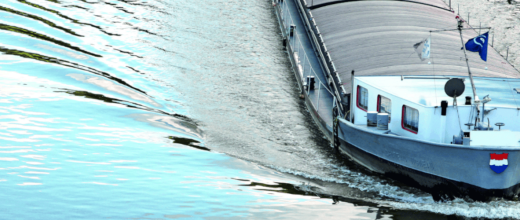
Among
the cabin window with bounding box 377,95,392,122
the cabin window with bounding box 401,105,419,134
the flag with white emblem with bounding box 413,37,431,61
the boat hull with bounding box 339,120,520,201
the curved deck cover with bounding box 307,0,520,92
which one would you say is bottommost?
the boat hull with bounding box 339,120,520,201

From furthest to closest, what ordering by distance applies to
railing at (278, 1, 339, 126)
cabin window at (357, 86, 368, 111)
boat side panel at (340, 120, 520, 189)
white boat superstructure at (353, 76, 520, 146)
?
railing at (278, 1, 339, 126) < cabin window at (357, 86, 368, 111) < white boat superstructure at (353, 76, 520, 146) < boat side panel at (340, 120, 520, 189)

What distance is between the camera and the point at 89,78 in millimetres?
21469

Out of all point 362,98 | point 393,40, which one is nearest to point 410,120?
point 362,98

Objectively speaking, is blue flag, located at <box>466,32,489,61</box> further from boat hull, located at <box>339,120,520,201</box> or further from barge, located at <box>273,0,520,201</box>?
boat hull, located at <box>339,120,520,201</box>

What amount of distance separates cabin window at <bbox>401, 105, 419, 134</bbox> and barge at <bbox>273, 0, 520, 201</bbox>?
28 mm

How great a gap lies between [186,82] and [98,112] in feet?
19.0

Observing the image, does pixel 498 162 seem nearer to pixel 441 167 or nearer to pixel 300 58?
pixel 441 167

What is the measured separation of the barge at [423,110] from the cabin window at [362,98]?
0.03 meters

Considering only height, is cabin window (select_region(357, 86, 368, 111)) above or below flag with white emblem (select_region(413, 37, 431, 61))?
below

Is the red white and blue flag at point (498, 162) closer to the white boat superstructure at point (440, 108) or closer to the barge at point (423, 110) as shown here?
the barge at point (423, 110)

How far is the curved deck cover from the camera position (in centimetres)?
2014

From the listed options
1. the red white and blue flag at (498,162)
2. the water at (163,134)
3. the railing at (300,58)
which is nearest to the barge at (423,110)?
the red white and blue flag at (498,162)

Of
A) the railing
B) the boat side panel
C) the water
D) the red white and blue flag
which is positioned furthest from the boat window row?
the railing

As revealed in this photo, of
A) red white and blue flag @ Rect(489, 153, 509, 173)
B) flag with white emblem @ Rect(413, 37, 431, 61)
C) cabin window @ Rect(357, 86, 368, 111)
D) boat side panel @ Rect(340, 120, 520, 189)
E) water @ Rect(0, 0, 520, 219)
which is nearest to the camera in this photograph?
red white and blue flag @ Rect(489, 153, 509, 173)
